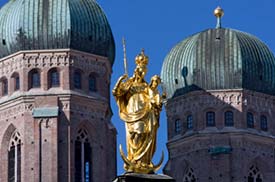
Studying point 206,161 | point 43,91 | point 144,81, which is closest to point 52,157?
point 43,91

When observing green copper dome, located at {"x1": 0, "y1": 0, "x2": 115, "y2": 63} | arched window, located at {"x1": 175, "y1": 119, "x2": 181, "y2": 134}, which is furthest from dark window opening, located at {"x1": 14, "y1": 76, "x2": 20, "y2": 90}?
arched window, located at {"x1": 175, "y1": 119, "x2": 181, "y2": 134}

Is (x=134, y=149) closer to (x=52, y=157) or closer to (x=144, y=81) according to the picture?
(x=144, y=81)

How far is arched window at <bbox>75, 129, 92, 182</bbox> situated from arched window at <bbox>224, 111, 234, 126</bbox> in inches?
374

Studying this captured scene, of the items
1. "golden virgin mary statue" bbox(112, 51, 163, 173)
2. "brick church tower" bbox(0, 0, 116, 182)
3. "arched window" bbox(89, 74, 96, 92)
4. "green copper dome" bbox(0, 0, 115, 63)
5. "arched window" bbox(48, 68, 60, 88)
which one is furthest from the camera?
"arched window" bbox(89, 74, 96, 92)

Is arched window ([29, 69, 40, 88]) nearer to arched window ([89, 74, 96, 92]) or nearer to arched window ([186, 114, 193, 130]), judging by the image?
arched window ([89, 74, 96, 92])

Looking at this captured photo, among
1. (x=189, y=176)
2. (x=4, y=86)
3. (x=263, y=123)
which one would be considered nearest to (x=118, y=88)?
(x=4, y=86)

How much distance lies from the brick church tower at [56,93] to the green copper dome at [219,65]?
18.8 feet

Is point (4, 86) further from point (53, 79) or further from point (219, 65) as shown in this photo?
point (219, 65)

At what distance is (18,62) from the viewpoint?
249 feet

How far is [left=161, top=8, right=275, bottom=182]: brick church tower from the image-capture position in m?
80.5

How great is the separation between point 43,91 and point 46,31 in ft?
10.6

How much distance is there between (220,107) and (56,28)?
11250 millimetres

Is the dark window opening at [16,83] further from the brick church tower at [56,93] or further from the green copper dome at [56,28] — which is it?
the green copper dome at [56,28]

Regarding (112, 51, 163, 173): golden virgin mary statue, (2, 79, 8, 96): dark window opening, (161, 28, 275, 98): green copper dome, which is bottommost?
(112, 51, 163, 173): golden virgin mary statue
